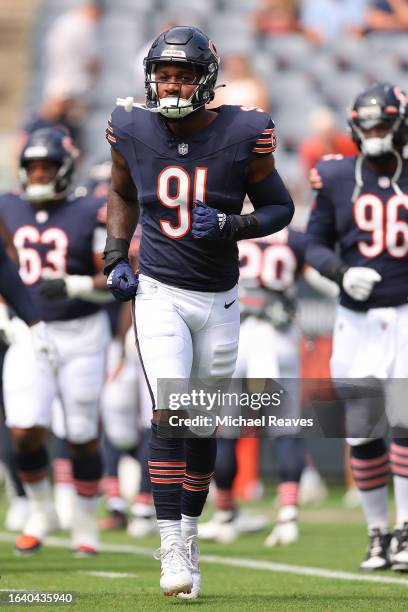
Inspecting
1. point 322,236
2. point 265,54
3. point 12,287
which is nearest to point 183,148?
point 12,287

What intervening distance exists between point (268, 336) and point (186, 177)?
135 inches

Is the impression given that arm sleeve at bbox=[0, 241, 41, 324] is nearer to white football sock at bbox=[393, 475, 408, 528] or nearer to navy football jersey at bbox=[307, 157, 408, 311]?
navy football jersey at bbox=[307, 157, 408, 311]

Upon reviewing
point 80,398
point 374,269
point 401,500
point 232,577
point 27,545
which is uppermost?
point 374,269

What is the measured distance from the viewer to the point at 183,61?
5.08 meters

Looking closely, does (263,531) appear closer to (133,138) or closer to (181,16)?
(133,138)

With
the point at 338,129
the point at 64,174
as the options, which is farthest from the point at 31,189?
the point at 338,129

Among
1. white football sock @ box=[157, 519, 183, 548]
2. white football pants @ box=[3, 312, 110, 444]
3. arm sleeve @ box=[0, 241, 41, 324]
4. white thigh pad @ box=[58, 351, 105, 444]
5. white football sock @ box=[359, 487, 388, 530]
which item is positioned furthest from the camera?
white thigh pad @ box=[58, 351, 105, 444]

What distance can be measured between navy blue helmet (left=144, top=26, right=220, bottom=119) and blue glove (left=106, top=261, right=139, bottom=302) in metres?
0.58

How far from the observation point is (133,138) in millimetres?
5215

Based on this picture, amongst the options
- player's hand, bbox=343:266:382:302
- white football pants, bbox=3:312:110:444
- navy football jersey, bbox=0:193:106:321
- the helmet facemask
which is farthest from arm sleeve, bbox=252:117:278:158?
navy football jersey, bbox=0:193:106:321

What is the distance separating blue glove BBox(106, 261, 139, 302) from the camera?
16.7ft

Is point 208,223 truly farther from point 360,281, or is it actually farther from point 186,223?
point 360,281

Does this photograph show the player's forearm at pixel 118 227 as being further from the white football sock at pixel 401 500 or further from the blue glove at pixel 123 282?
the white football sock at pixel 401 500

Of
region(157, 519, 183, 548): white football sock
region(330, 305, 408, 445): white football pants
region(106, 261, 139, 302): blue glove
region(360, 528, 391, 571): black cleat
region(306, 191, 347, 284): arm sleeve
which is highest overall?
region(106, 261, 139, 302): blue glove
